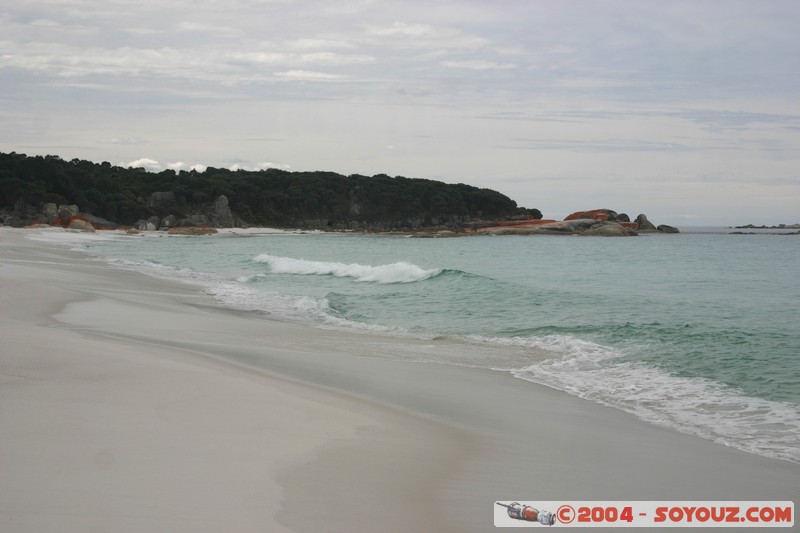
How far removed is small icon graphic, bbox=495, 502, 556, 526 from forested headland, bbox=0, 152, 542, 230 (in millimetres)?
85538

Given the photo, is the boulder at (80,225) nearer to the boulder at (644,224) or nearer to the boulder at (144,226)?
the boulder at (144,226)

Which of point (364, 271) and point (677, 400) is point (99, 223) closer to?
point (364, 271)

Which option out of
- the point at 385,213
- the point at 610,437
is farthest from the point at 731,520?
the point at 385,213

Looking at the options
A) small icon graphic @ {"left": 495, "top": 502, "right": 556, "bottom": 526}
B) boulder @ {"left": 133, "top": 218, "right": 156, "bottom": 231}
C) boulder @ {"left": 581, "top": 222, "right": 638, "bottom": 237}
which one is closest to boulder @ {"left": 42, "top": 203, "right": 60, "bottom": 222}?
boulder @ {"left": 133, "top": 218, "right": 156, "bottom": 231}

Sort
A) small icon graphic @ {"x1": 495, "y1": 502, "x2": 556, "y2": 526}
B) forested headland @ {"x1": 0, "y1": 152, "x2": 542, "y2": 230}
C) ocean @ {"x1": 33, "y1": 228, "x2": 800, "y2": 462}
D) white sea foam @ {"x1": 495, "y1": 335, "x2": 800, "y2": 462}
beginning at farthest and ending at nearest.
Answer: forested headland @ {"x1": 0, "y1": 152, "x2": 542, "y2": 230}
ocean @ {"x1": 33, "y1": 228, "x2": 800, "y2": 462}
white sea foam @ {"x1": 495, "y1": 335, "x2": 800, "y2": 462}
small icon graphic @ {"x1": 495, "y1": 502, "x2": 556, "y2": 526}

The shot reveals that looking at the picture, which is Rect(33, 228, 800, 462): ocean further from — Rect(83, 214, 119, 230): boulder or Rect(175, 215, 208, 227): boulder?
Rect(175, 215, 208, 227): boulder

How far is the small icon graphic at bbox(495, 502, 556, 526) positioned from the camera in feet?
11.9

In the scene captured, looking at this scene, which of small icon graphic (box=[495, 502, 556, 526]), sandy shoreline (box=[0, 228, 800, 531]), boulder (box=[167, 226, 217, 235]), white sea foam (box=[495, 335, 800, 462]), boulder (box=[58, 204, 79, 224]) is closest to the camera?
sandy shoreline (box=[0, 228, 800, 531])

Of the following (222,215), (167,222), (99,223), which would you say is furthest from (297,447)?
(222,215)

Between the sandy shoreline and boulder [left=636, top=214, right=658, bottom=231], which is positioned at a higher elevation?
boulder [left=636, top=214, right=658, bottom=231]

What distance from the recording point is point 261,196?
11094cm

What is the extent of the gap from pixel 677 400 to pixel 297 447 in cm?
455

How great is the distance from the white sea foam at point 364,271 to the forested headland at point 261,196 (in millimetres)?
63142

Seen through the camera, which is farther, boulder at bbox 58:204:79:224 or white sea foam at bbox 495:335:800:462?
boulder at bbox 58:204:79:224
